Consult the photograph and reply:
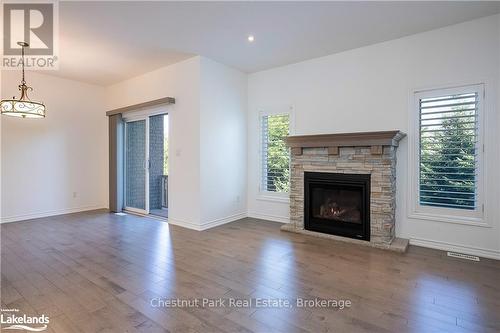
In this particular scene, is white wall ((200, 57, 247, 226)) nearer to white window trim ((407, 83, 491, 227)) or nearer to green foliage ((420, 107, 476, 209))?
white window trim ((407, 83, 491, 227))

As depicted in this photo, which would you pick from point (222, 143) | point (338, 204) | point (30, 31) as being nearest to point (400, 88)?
point (338, 204)

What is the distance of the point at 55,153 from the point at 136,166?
1.62 metres

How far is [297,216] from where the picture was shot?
4.49 m

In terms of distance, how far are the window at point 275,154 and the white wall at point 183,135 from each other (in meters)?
1.44

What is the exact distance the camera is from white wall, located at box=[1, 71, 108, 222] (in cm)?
509

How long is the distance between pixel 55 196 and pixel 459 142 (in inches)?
285

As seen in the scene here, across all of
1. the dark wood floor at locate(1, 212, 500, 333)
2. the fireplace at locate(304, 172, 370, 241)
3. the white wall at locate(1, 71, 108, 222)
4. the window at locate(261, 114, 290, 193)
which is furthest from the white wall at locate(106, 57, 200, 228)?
the white wall at locate(1, 71, 108, 222)

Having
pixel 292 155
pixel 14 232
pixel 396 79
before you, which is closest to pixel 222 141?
pixel 292 155

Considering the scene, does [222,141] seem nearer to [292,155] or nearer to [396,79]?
[292,155]

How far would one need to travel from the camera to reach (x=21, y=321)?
2.01 metres

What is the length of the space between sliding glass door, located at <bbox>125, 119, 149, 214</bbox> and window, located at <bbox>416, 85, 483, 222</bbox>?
507 centimetres

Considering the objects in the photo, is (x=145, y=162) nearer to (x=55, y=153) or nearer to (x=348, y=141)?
(x=55, y=153)

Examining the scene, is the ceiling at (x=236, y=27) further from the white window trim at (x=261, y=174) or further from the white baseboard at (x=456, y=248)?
the white baseboard at (x=456, y=248)

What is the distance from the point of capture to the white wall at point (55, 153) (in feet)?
16.7
